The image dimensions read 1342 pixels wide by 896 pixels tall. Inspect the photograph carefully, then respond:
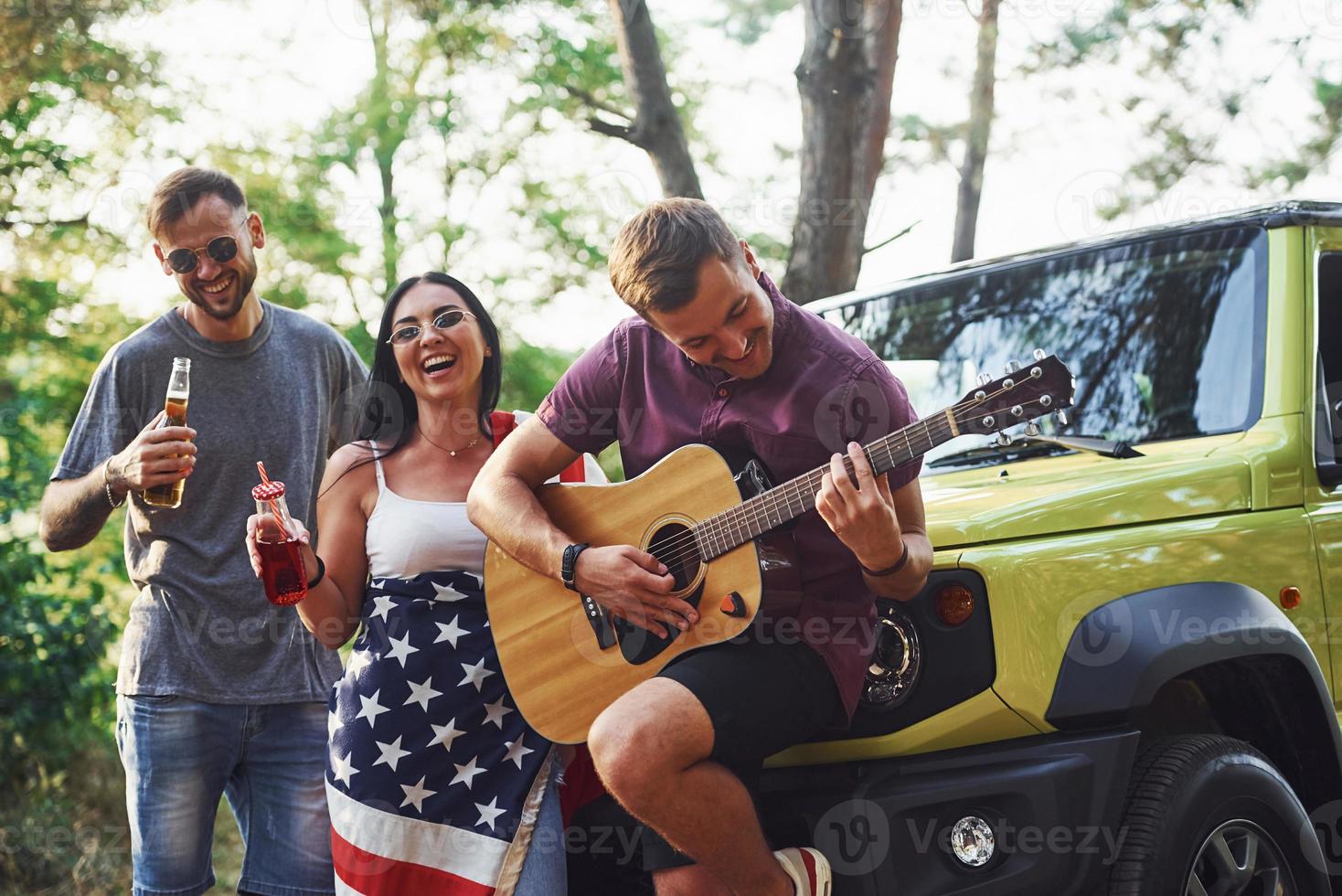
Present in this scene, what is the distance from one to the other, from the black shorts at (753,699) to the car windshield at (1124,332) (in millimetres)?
1182

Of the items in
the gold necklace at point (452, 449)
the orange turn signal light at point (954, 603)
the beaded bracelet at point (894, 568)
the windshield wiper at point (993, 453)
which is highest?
the gold necklace at point (452, 449)

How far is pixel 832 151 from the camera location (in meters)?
6.58

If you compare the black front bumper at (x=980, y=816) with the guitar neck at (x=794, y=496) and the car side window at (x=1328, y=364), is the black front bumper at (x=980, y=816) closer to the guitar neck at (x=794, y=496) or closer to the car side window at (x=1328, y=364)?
the guitar neck at (x=794, y=496)

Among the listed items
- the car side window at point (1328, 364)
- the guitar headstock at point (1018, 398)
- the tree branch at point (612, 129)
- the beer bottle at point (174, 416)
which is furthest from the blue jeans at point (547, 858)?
the tree branch at point (612, 129)

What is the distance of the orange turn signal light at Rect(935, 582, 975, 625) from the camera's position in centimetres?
281

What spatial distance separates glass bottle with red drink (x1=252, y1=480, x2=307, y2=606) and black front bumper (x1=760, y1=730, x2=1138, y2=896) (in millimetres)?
1278

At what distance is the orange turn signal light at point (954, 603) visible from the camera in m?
2.81

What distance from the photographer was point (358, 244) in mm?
17844

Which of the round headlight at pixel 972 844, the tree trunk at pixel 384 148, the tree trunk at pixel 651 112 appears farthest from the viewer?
the tree trunk at pixel 384 148

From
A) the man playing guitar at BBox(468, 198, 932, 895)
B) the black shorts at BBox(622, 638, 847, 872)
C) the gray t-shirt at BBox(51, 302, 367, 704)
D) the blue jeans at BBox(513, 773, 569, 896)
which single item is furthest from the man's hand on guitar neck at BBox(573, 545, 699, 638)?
the gray t-shirt at BBox(51, 302, 367, 704)

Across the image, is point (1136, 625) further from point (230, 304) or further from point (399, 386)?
point (230, 304)

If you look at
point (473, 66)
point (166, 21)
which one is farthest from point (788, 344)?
point (473, 66)

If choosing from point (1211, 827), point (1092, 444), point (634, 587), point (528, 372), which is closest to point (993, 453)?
point (1092, 444)

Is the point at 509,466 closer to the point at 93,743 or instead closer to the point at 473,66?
the point at 93,743
